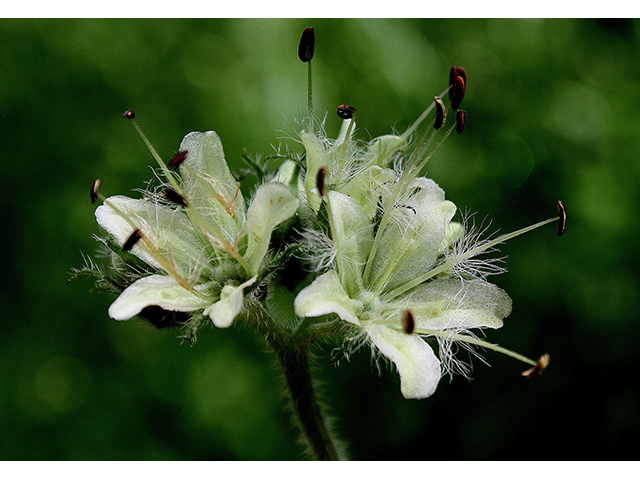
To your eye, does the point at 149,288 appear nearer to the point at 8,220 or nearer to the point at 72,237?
the point at 72,237

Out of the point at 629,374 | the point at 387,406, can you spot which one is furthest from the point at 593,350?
the point at 387,406

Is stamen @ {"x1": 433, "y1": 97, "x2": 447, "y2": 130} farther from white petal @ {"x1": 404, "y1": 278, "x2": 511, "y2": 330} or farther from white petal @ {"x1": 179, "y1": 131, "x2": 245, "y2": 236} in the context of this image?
white petal @ {"x1": 179, "y1": 131, "x2": 245, "y2": 236}

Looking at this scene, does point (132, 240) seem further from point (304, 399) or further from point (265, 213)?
point (304, 399)

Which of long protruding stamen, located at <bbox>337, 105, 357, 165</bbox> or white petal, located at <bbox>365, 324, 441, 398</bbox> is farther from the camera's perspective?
long protruding stamen, located at <bbox>337, 105, 357, 165</bbox>

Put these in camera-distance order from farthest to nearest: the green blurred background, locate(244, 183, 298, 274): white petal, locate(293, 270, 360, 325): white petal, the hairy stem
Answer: the green blurred background, the hairy stem, locate(244, 183, 298, 274): white petal, locate(293, 270, 360, 325): white petal

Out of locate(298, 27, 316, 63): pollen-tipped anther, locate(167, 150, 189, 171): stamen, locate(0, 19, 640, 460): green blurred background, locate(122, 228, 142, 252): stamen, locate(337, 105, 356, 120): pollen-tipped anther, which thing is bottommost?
locate(0, 19, 640, 460): green blurred background


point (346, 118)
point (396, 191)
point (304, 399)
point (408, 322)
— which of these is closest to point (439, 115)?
point (396, 191)

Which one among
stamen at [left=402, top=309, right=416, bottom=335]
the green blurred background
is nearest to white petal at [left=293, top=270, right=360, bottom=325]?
stamen at [left=402, top=309, right=416, bottom=335]
